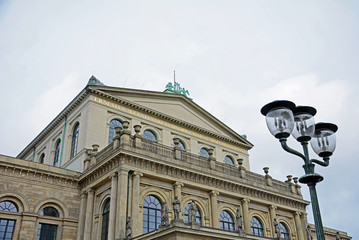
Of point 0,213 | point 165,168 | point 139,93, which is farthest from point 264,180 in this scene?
point 0,213

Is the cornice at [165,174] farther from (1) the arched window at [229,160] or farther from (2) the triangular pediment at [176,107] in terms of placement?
(2) the triangular pediment at [176,107]

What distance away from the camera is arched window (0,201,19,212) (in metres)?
22.2

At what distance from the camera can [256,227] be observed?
92.3ft

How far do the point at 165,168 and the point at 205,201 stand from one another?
4.20m

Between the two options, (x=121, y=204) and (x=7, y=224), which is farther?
(x=7, y=224)

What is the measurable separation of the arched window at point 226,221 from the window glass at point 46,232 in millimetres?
11321

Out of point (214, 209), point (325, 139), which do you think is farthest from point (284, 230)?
point (325, 139)

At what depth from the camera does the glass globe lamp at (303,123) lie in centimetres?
823

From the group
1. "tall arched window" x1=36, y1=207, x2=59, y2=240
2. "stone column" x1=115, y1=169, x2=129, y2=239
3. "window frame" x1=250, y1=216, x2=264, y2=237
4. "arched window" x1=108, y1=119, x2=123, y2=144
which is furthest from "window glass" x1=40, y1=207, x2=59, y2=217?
"window frame" x1=250, y1=216, x2=264, y2=237

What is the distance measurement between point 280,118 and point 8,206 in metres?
19.9

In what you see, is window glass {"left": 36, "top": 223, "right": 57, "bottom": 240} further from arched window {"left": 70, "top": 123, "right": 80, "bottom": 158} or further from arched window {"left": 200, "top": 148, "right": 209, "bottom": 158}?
arched window {"left": 200, "top": 148, "right": 209, "bottom": 158}

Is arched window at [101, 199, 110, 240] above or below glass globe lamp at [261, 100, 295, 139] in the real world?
above

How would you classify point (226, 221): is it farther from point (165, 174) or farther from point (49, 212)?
point (49, 212)

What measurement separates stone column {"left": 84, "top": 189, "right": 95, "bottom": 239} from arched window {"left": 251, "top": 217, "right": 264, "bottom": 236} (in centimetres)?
1211
